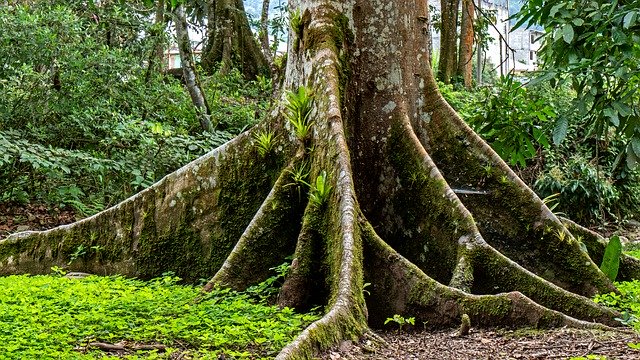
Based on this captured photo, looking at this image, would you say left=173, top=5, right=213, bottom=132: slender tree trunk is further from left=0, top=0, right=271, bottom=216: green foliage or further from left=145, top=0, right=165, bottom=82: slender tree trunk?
left=0, top=0, right=271, bottom=216: green foliage

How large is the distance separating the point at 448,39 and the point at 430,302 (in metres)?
19.5

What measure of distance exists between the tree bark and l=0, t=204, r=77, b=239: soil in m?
14.3

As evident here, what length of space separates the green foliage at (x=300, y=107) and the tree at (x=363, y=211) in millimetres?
16

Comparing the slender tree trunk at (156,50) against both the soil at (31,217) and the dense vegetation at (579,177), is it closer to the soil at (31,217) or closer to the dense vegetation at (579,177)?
the soil at (31,217)


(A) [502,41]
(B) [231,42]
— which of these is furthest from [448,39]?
(A) [502,41]

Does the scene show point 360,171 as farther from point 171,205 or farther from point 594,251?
point 594,251

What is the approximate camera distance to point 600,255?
727 cm

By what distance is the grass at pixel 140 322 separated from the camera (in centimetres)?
421

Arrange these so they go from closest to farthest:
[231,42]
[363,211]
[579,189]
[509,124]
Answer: [363,211] < [509,124] < [579,189] < [231,42]

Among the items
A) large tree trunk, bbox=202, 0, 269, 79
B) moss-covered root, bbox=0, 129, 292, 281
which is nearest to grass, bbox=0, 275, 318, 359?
moss-covered root, bbox=0, 129, 292, 281

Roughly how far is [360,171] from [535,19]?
6.65 ft

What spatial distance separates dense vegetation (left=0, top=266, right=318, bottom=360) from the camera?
4219mm

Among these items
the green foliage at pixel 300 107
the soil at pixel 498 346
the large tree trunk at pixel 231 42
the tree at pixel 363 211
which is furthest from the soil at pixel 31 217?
the large tree trunk at pixel 231 42

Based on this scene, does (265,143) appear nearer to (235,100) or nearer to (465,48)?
(235,100)
